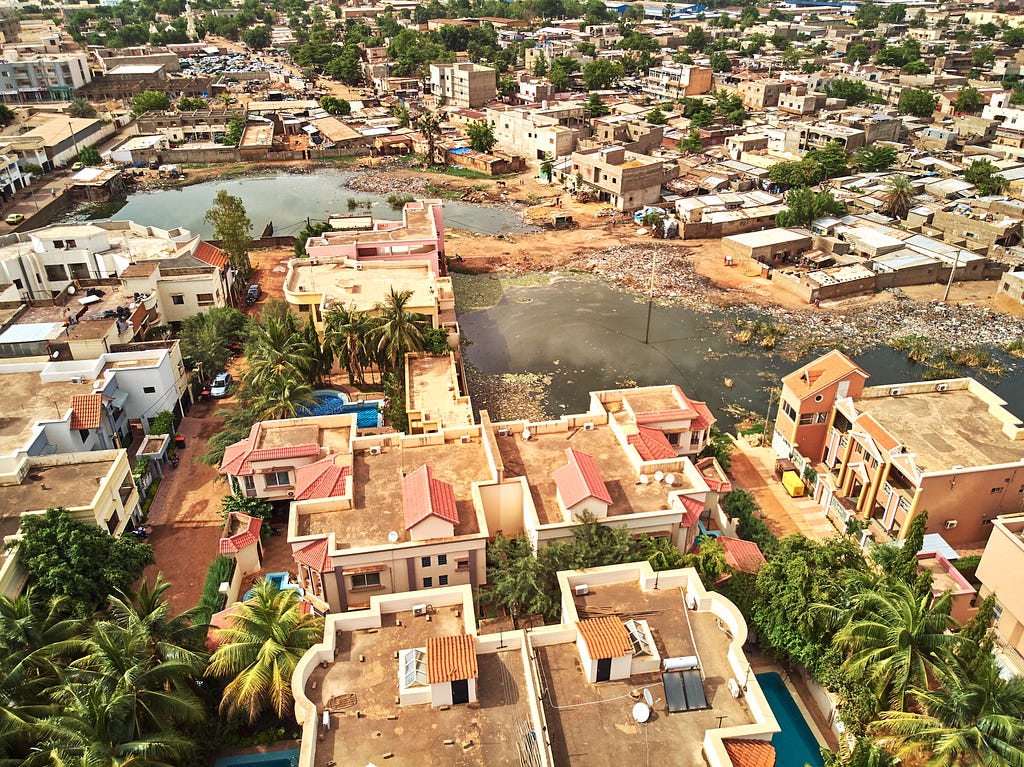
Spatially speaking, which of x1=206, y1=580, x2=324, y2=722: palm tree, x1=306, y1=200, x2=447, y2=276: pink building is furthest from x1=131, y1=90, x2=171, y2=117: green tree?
x1=206, y1=580, x2=324, y2=722: palm tree

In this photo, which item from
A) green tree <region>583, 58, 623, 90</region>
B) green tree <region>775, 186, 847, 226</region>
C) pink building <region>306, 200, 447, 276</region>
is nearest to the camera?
pink building <region>306, 200, 447, 276</region>

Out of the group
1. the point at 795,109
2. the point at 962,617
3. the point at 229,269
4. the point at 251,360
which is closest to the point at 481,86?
the point at 795,109

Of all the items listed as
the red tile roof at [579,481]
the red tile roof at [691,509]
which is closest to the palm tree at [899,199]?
the red tile roof at [691,509]

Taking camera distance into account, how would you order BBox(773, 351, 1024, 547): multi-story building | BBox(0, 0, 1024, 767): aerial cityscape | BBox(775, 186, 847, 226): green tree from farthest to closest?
BBox(775, 186, 847, 226): green tree
BBox(773, 351, 1024, 547): multi-story building
BBox(0, 0, 1024, 767): aerial cityscape

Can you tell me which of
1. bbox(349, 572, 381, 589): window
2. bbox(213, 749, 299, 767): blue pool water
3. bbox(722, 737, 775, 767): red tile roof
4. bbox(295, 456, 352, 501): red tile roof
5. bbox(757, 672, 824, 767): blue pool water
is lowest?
bbox(757, 672, 824, 767): blue pool water

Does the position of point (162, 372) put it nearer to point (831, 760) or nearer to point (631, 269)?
point (831, 760)

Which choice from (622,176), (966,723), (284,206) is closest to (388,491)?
(966,723)

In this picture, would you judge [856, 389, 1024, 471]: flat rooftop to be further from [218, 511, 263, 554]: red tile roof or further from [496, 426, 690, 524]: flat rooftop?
[218, 511, 263, 554]: red tile roof
